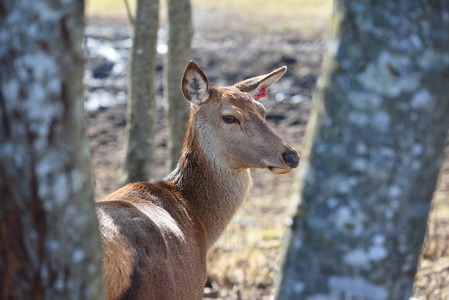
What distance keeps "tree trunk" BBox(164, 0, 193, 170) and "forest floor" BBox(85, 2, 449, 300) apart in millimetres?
1132

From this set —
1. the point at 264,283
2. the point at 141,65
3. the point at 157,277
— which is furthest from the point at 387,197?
the point at 141,65

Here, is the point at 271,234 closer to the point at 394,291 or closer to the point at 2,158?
the point at 394,291

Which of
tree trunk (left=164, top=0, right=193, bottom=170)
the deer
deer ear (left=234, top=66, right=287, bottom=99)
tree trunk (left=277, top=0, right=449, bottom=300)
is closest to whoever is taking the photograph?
tree trunk (left=277, top=0, right=449, bottom=300)

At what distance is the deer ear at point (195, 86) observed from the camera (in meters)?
4.66

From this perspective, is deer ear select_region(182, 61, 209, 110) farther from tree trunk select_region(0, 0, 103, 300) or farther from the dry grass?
the dry grass

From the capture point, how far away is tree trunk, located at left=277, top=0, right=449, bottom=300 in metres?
2.11

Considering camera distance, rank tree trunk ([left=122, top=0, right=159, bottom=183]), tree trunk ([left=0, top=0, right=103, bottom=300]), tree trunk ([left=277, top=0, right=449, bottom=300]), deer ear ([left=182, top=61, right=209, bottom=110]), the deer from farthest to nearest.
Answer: tree trunk ([left=122, top=0, right=159, bottom=183])
deer ear ([left=182, top=61, right=209, bottom=110])
the deer
tree trunk ([left=277, top=0, right=449, bottom=300])
tree trunk ([left=0, top=0, right=103, bottom=300])

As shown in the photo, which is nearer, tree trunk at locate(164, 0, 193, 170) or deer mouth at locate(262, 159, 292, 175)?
deer mouth at locate(262, 159, 292, 175)

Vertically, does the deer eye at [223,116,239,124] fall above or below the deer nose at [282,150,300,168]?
above

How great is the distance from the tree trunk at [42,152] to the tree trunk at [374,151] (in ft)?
2.94

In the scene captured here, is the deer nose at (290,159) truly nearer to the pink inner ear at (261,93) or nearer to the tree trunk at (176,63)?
the pink inner ear at (261,93)

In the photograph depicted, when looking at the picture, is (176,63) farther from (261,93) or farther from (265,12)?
(265,12)

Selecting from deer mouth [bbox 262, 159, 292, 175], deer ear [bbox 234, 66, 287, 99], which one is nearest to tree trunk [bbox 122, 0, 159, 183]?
deer ear [bbox 234, 66, 287, 99]

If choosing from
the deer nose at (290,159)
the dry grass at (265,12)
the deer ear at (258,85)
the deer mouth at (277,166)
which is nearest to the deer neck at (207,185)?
the deer mouth at (277,166)
